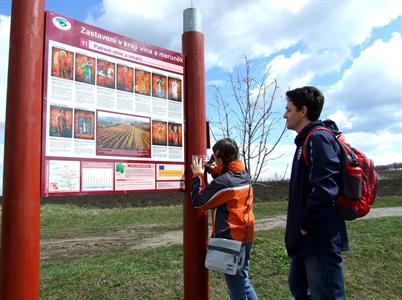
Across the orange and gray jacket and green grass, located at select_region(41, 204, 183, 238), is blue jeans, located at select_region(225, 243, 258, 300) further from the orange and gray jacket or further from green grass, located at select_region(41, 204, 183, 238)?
green grass, located at select_region(41, 204, 183, 238)

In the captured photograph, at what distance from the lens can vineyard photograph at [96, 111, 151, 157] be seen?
3.25m

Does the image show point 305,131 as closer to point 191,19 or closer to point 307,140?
point 307,140

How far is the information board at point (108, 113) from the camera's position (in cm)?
295

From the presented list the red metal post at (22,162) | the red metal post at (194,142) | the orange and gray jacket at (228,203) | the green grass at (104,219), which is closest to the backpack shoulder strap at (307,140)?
the orange and gray jacket at (228,203)

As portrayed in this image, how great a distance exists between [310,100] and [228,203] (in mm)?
1046

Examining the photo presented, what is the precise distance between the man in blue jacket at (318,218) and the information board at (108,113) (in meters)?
1.28

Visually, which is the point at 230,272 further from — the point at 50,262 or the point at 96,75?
the point at 50,262

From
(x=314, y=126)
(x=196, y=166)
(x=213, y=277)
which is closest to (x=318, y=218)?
(x=314, y=126)

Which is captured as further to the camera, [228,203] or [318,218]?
[228,203]

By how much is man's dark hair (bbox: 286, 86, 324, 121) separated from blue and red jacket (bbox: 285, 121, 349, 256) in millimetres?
273

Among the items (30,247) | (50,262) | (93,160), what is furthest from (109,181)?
(50,262)

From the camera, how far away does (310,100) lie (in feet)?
9.91

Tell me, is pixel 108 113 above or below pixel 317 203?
above

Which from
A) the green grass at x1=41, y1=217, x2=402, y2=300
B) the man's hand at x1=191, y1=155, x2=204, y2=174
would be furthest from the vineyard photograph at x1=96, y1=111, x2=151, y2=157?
the green grass at x1=41, y1=217, x2=402, y2=300
